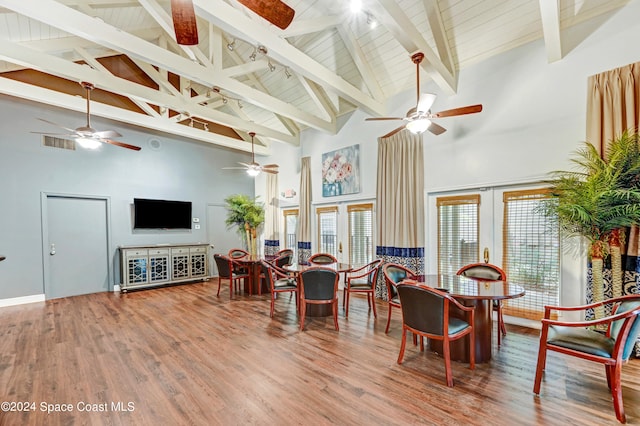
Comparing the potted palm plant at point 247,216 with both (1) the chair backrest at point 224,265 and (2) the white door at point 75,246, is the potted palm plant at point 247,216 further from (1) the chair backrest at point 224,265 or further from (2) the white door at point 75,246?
(2) the white door at point 75,246

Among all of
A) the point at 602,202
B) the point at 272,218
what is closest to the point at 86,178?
the point at 272,218

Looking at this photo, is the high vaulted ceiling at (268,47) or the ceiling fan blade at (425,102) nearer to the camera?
the ceiling fan blade at (425,102)

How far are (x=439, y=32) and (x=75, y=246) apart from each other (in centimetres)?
791

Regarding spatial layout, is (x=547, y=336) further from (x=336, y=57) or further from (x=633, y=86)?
(x=336, y=57)

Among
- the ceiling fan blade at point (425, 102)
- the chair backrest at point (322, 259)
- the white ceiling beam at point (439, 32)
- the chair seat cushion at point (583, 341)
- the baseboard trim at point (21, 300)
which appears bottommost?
the baseboard trim at point (21, 300)

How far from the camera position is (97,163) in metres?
6.27

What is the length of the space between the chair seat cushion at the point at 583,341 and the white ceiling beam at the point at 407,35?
3.28 metres

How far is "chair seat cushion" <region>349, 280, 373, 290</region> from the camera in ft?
14.6

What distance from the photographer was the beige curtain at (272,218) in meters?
8.05

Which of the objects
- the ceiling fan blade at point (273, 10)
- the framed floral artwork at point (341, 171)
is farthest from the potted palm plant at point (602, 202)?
the framed floral artwork at point (341, 171)

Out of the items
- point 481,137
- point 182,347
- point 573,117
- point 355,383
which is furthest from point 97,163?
point 573,117

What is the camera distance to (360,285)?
454 cm

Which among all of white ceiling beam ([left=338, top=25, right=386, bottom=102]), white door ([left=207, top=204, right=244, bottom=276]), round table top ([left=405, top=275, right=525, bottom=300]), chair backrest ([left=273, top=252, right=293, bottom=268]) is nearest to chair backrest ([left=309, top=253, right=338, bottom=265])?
chair backrest ([left=273, top=252, right=293, bottom=268])

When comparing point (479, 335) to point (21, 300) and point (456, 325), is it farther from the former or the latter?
point (21, 300)
